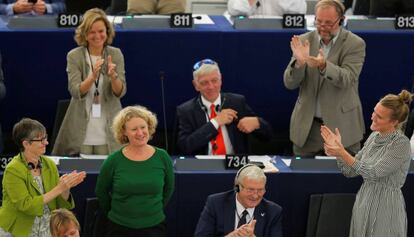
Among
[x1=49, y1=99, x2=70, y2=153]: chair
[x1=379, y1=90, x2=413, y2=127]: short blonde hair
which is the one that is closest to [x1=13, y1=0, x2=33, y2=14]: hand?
[x1=49, y1=99, x2=70, y2=153]: chair

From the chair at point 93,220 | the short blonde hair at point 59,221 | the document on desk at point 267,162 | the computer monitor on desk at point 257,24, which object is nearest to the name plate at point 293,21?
the computer monitor on desk at point 257,24

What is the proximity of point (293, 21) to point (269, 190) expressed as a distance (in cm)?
163

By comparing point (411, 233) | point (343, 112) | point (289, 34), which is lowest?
point (411, 233)

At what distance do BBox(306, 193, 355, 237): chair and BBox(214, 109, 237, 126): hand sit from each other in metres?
0.72

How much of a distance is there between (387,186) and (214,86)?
1305mm

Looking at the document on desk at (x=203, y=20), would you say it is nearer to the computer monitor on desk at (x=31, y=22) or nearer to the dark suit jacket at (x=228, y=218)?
the computer monitor on desk at (x=31, y=22)

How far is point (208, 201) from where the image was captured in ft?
22.4

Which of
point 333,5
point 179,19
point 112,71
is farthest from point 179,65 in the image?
point 333,5

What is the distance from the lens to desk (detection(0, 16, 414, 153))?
26.9 feet

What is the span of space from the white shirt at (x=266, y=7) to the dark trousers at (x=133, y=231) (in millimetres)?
2462

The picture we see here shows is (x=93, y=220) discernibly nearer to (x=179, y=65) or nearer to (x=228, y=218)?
(x=228, y=218)

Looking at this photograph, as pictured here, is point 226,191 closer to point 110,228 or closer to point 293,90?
point 110,228

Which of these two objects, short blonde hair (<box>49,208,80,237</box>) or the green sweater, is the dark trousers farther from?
short blonde hair (<box>49,208,80,237</box>)

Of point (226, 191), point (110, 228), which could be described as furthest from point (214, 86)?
point (110, 228)
